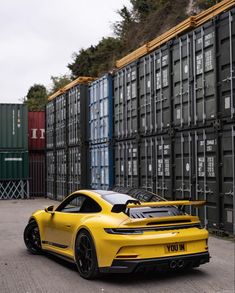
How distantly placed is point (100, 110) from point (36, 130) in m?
10.0

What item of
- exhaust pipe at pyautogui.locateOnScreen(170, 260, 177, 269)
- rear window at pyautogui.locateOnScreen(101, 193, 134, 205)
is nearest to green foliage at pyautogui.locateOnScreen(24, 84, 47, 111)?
rear window at pyautogui.locateOnScreen(101, 193, 134, 205)

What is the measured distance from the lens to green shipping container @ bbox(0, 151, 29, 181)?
23578mm

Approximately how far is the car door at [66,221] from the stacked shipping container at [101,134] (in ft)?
25.9

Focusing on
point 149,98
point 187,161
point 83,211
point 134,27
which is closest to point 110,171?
point 149,98

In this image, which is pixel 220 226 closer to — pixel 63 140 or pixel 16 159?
pixel 63 140

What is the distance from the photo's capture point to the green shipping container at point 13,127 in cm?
2359

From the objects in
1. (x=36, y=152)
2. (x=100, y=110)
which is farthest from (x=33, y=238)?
(x=36, y=152)

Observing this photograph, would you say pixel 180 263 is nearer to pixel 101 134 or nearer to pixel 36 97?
pixel 101 134

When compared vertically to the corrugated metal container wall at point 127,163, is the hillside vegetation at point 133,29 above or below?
above

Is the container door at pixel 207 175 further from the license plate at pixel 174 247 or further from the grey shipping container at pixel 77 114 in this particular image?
the grey shipping container at pixel 77 114

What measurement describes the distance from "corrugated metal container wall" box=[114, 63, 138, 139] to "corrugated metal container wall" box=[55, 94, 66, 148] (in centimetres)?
556

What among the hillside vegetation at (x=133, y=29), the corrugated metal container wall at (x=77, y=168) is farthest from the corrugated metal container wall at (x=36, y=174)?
the hillside vegetation at (x=133, y=29)

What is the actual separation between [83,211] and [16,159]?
700 inches

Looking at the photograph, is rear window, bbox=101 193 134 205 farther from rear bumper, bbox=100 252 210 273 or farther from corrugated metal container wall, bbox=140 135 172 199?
corrugated metal container wall, bbox=140 135 172 199
